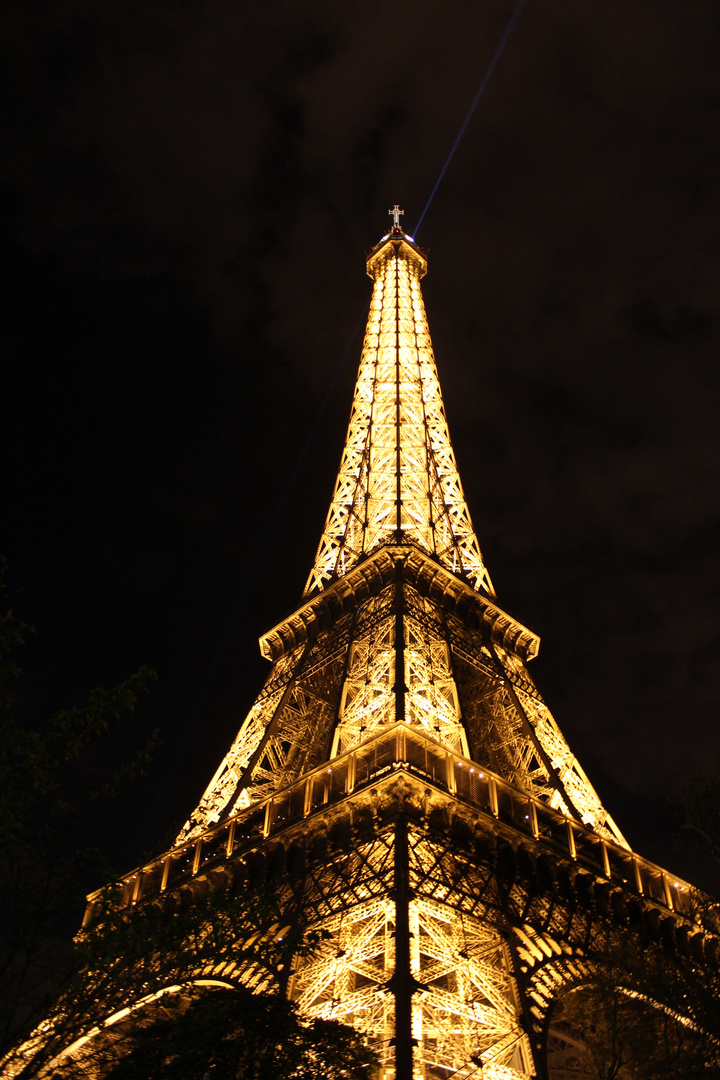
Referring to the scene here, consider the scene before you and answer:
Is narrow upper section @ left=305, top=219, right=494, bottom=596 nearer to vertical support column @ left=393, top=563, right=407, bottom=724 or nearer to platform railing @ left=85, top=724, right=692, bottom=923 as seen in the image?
vertical support column @ left=393, top=563, right=407, bottom=724

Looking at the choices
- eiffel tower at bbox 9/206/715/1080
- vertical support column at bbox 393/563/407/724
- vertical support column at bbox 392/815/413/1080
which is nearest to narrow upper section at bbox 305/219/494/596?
eiffel tower at bbox 9/206/715/1080

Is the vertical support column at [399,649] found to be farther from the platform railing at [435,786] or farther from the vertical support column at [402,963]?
the vertical support column at [402,963]

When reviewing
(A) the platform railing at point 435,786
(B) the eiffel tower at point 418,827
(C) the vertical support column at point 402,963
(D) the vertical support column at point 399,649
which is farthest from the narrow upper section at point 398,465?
(C) the vertical support column at point 402,963

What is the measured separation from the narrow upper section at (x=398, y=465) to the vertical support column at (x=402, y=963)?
55.0 ft

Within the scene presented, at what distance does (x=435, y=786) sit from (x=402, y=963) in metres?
5.03

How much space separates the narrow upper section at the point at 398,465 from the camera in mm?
38750

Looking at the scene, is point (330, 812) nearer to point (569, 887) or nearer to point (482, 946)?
point (482, 946)

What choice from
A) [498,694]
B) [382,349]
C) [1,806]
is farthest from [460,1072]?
[382,349]

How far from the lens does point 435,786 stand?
21.6 m

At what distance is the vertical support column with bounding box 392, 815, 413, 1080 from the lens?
51.2 ft

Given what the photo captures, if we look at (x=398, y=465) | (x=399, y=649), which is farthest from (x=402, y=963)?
(x=398, y=465)

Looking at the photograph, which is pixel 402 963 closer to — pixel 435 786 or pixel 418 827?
pixel 418 827

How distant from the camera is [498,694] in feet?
107

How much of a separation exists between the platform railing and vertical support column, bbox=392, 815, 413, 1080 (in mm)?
1976
